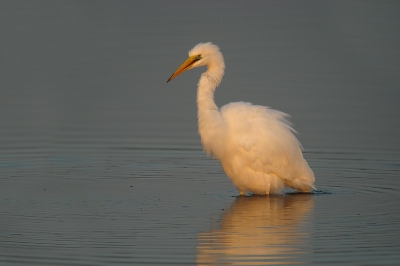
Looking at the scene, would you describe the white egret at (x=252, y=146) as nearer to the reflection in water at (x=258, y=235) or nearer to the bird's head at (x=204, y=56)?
the bird's head at (x=204, y=56)

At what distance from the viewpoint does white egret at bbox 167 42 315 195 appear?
1227cm

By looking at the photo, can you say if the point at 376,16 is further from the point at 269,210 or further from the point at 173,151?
the point at 269,210

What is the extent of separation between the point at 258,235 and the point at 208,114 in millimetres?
3320

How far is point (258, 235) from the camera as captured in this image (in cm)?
938

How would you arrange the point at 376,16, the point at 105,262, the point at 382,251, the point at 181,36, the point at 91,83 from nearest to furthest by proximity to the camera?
the point at 105,262 < the point at 382,251 < the point at 91,83 < the point at 181,36 < the point at 376,16

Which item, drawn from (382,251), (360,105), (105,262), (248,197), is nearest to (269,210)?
(248,197)

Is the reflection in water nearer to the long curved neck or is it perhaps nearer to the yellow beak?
the long curved neck

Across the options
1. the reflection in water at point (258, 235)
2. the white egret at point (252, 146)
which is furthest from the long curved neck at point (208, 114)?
the reflection in water at point (258, 235)

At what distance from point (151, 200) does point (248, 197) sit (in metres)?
1.58

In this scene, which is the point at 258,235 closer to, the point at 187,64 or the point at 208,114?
the point at 208,114

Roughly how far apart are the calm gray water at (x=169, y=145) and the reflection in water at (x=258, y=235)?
21 millimetres

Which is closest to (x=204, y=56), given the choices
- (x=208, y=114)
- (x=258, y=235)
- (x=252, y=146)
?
(x=208, y=114)

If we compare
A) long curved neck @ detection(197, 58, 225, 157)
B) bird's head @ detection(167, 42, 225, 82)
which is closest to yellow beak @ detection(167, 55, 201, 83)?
bird's head @ detection(167, 42, 225, 82)

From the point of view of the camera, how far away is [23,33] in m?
26.0
